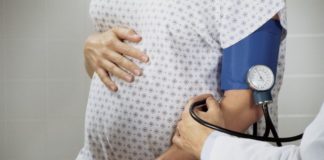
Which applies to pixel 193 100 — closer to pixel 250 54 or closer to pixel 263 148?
pixel 250 54

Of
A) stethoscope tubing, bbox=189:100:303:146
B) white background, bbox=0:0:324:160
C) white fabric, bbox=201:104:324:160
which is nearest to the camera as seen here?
white fabric, bbox=201:104:324:160

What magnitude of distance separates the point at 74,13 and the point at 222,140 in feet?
6.17

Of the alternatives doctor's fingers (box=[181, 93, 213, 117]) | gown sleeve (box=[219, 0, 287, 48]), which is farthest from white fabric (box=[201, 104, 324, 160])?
gown sleeve (box=[219, 0, 287, 48])

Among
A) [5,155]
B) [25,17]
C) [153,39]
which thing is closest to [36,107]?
[5,155]

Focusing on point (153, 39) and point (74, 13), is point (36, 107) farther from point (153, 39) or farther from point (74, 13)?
point (153, 39)

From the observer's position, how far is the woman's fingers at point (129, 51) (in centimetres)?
123

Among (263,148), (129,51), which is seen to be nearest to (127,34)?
(129,51)

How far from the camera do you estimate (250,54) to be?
1.15 metres

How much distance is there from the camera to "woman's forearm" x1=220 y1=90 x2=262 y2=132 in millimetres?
1173

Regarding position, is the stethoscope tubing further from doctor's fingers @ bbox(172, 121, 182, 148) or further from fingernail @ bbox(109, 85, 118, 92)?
fingernail @ bbox(109, 85, 118, 92)

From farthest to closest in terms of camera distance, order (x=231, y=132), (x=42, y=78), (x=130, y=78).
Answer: (x=42, y=78) → (x=130, y=78) → (x=231, y=132)

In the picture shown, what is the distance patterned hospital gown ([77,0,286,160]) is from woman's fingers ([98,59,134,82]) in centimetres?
2

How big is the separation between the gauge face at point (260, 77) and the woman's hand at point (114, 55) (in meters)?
0.29

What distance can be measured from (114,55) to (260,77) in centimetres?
45
